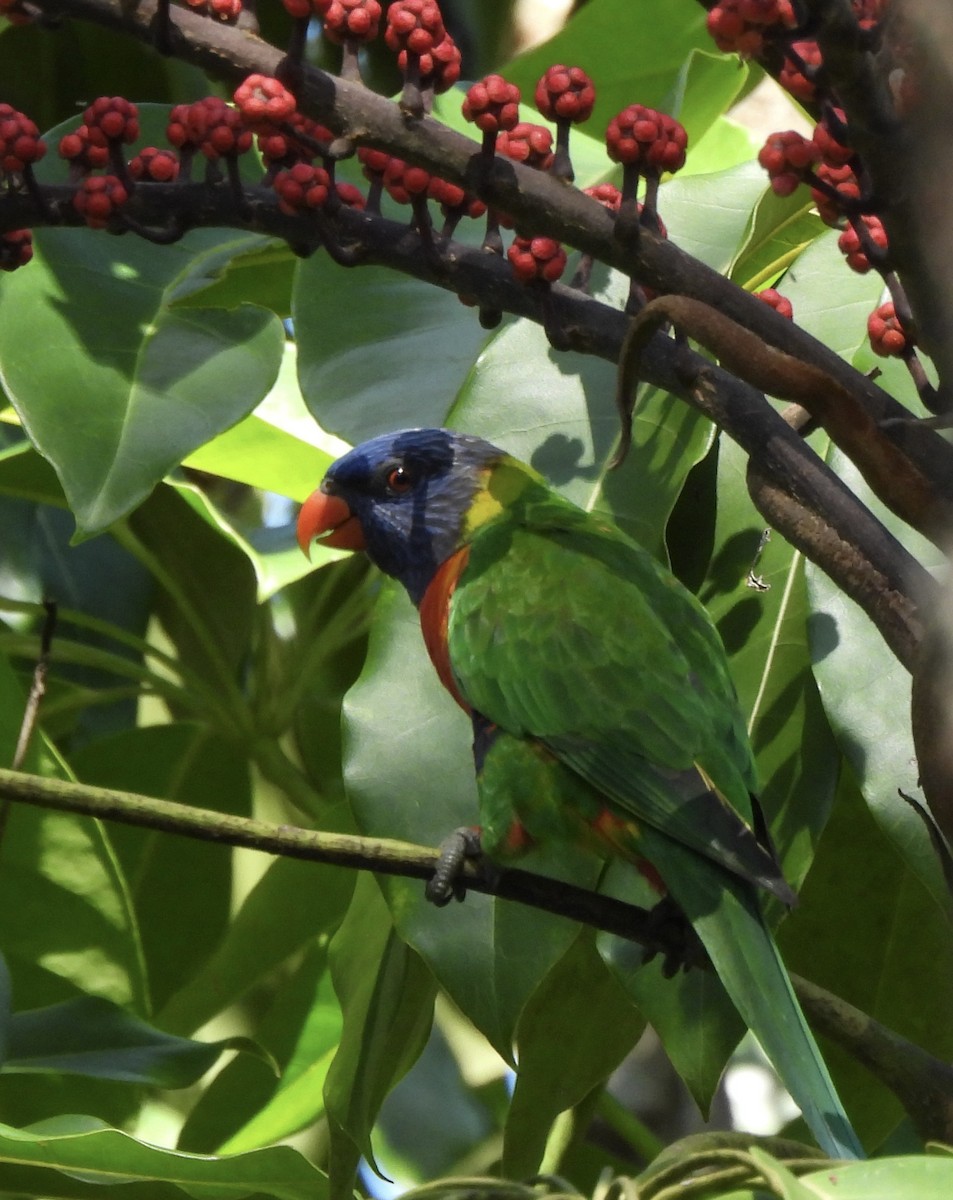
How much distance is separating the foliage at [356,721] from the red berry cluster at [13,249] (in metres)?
0.13

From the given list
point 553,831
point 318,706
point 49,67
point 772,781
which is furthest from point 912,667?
point 49,67

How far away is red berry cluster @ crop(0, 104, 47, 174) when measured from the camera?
105 cm

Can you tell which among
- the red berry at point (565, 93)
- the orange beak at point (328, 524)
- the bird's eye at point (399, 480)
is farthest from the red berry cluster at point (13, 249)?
the bird's eye at point (399, 480)

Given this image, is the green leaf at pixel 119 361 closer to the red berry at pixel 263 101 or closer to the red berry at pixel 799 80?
the red berry at pixel 263 101

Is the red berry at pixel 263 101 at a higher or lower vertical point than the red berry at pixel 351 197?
lower

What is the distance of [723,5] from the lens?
77 cm

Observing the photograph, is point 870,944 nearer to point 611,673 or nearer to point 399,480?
point 611,673

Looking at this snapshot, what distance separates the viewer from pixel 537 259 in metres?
0.96

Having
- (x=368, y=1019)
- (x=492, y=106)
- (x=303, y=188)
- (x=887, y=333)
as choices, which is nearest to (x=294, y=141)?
(x=303, y=188)

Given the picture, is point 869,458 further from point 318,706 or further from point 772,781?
→ point 318,706

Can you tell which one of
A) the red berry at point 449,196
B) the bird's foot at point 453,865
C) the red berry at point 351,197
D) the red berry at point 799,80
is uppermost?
the red berry at point 351,197

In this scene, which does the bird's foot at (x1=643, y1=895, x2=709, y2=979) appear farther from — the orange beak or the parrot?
the orange beak

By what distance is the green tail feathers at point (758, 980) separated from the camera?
1102 millimetres

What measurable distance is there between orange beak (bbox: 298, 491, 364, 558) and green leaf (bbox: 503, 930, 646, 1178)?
662mm
